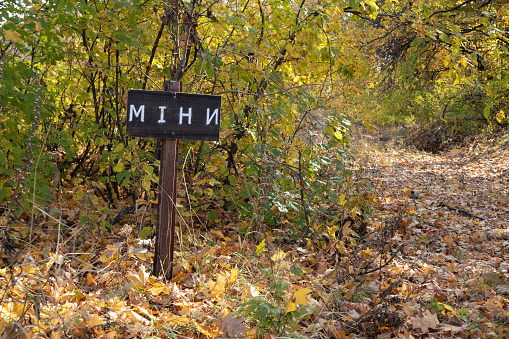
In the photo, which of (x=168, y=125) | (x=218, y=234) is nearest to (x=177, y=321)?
(x=168, y=125)

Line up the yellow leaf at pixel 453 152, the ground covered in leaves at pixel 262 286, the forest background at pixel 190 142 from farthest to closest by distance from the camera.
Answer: the yellow leaf at pixel 453 152 < the forest background at pixel 190 142 < the ground covered in leaves at pixel 262 286

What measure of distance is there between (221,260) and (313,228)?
1.04m

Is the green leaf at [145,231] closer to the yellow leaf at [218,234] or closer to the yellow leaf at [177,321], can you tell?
the yellow leaf at [218,234]

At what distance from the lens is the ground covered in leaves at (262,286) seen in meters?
1.98

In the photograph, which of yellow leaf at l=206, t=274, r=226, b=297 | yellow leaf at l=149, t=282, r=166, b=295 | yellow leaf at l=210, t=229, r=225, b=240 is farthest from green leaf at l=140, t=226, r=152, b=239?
yellow leaf at l=206, t=274, r=226, b=297

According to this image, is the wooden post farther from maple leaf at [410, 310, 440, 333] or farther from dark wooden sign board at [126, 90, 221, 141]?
maple leaf at [410, 310, 440, 333]

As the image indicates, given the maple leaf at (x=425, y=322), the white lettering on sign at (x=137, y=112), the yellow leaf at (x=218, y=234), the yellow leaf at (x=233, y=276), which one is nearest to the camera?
the white lettering on sign at (x=137, y=112)

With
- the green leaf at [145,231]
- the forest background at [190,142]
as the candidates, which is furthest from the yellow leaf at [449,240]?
the green leaf at [145,231]

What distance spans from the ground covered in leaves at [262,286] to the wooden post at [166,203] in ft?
0.39

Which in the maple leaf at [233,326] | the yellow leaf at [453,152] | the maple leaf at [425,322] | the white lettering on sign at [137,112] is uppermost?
the white lettering on sign at [137,112]

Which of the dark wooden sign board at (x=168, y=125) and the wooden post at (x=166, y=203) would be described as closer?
the dark wooden sign board at (x=168, y=125)

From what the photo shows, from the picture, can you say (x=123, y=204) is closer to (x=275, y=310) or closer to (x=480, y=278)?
(x=275, y=310)

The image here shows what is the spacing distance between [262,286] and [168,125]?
1203 mm

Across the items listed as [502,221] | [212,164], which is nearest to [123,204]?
[212,164]
